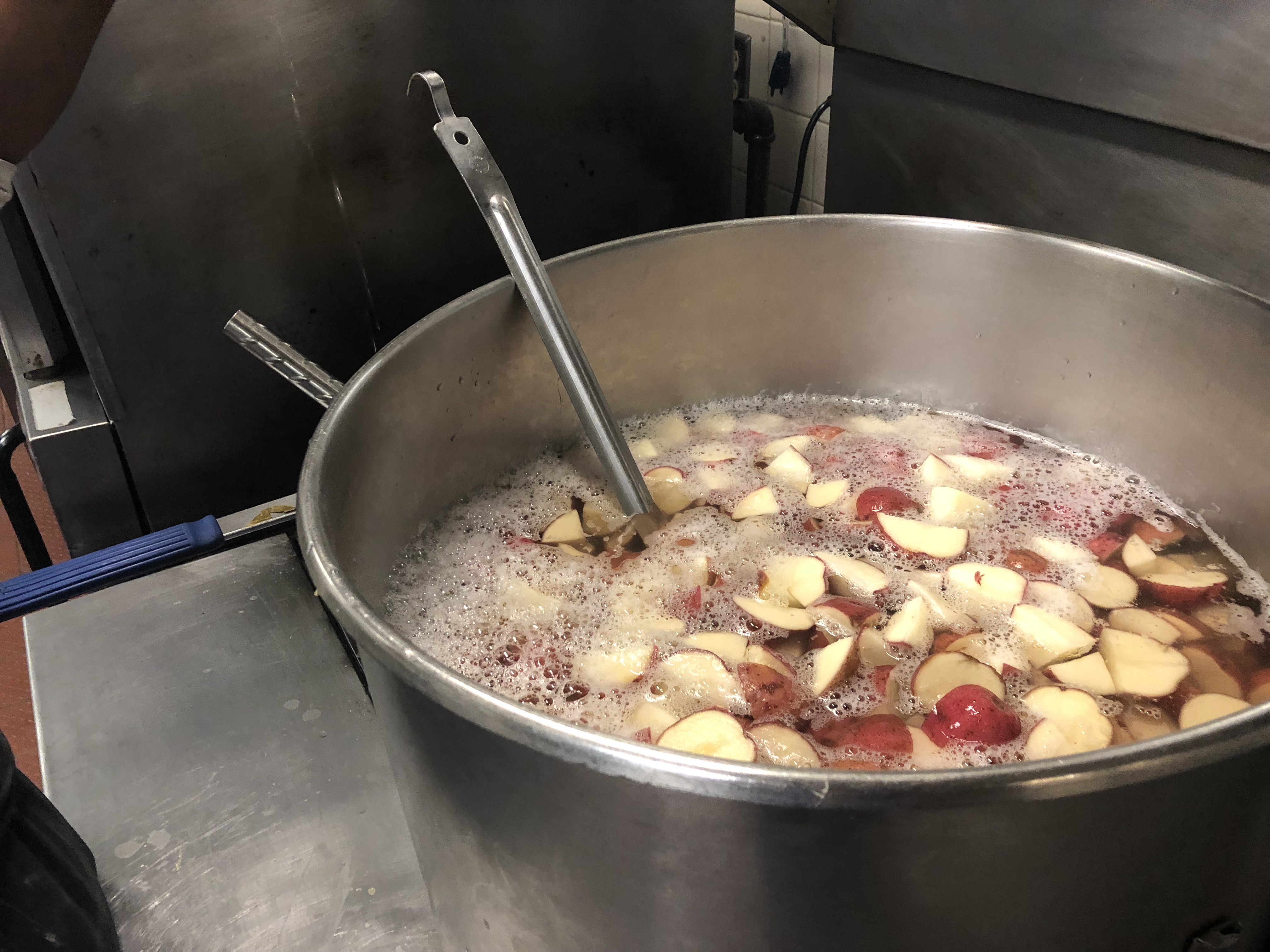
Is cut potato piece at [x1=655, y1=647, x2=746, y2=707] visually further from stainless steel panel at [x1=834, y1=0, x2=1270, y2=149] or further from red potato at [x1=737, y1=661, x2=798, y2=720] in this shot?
stainless steel panel at [x1=834, y1=0, x2=1270, y2=149]

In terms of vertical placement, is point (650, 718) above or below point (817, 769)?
below

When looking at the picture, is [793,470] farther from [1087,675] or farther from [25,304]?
[25,304]

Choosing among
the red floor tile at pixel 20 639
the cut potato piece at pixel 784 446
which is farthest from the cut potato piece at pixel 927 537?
the red floor tile at pixel 20 639

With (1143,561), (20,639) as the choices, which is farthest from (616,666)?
(20,639)

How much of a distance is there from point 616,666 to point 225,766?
23 centimetres

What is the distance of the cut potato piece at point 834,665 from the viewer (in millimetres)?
500

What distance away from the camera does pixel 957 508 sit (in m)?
0.65

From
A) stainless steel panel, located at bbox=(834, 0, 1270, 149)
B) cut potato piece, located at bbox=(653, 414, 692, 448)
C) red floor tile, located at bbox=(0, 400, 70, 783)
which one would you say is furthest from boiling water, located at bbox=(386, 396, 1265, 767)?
red floor tile, located at bbox=(0, 400, 70, 783)

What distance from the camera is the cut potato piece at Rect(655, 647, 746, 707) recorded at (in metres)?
0.49

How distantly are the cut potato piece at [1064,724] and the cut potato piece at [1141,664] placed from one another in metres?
0.03

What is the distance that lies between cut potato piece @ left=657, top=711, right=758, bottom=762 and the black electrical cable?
0.70 metres

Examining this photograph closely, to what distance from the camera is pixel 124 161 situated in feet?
1.99

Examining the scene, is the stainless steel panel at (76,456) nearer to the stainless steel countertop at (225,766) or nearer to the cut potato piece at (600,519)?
the stainless steel countertop at (225,766)

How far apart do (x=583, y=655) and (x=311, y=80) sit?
0.44 meters
